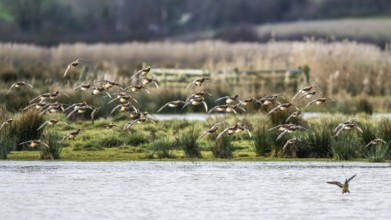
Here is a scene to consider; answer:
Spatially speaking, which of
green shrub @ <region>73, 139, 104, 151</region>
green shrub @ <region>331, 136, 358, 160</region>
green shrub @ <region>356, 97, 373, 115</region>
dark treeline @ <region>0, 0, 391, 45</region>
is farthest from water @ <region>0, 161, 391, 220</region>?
dark treeline @ <region>0, 0, 391, 45</region>

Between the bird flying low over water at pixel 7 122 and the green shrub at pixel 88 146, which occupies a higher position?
the bird flying low over water at pixel 7 122

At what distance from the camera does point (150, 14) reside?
108 meters

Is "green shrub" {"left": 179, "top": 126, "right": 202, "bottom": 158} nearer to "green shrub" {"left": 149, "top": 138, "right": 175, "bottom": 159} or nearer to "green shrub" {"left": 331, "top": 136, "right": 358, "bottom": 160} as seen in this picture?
"green shrub" {"left": 149, "top": 138, "right": 175, "bottom": 159}

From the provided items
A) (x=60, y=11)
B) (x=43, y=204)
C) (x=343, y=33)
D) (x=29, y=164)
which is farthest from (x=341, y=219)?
(x=60, y=11)

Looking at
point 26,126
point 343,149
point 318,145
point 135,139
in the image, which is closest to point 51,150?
point 26,126

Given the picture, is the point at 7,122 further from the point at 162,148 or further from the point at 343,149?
the point at 343,149

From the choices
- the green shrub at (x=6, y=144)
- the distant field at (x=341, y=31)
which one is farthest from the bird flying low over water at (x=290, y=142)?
the distant field at (x=341, y=31)

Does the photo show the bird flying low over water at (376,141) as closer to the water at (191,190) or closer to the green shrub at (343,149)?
the green shrub at (343,149)

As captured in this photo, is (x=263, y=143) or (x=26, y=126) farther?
(x=26, y=126)

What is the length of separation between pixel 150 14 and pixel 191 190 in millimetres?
90213

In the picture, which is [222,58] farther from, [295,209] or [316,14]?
[316,14]

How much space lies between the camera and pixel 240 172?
20.8m

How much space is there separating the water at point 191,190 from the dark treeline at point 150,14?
56847mm

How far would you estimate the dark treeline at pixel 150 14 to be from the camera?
88250 mm
